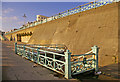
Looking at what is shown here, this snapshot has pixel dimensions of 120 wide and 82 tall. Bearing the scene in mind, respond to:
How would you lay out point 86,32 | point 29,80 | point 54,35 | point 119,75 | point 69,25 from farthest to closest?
point 54,35
point 69,25
point 86,32
point 119,75
point 29,80

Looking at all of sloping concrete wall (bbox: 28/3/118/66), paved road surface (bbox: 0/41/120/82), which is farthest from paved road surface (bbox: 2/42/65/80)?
sloping concrete wall (bbox: 28/3/118/66)

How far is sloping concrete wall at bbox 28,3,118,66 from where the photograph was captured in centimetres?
805

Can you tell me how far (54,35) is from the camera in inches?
648

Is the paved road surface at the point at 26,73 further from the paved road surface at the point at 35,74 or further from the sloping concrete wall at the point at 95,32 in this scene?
the sloping concrete wall at the point at 95,32

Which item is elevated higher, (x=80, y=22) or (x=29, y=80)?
(x=80, y=22)

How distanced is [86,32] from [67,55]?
298 inches

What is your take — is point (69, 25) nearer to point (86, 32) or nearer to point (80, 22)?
point (80, 22)

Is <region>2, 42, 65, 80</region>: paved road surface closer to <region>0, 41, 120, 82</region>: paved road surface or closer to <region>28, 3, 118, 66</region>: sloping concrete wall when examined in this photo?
<region>0, 41, 120, 82</region>: paved road surface

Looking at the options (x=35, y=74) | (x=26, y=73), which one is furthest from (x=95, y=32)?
(x=26, y=73)

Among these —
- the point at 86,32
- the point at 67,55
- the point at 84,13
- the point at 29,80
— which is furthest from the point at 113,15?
the point at 29,80

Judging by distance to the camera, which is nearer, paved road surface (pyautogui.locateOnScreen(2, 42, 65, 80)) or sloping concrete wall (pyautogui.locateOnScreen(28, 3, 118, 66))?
Result: paved road surface (pyautogui.locateOnScreen(2, 42, 65, 80))

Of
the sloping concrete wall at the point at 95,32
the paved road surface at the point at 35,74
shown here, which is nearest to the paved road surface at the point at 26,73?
the paved road surface at the point at 35,74

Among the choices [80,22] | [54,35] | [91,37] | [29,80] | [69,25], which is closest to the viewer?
[29,80]

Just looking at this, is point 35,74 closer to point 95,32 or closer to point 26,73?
point 26,73
